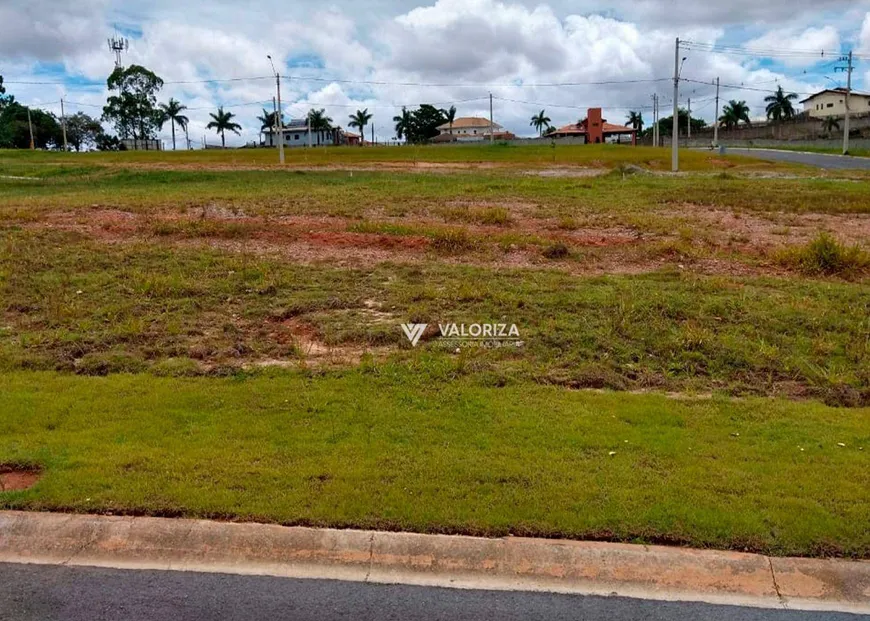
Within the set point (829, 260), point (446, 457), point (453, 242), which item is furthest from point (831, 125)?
point (446, 457)

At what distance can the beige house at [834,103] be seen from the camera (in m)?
91.1

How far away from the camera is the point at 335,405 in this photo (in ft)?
18.4

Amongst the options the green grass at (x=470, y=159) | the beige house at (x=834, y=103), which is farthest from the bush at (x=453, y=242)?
the beige house at (x=834, y=103)

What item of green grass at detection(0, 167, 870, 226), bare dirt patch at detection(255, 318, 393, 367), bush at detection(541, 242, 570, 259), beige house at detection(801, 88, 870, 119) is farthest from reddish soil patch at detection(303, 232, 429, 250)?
beige house at detection(801, 88, 870, 119)

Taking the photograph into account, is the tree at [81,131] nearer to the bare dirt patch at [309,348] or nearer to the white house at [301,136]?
the white house at [301,136]

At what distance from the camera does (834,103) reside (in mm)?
93188

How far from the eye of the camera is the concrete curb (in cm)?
355

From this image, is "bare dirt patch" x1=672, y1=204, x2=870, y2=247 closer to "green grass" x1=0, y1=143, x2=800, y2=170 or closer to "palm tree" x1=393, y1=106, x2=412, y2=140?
"green grass" x1=0, y1=143, x2=800, y2=170

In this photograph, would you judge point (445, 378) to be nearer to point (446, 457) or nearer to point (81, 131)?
point (446, 457)

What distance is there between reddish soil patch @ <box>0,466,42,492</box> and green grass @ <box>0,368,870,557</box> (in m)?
0.10

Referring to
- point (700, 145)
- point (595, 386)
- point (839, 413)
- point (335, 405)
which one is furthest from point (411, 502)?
point (700, 145)

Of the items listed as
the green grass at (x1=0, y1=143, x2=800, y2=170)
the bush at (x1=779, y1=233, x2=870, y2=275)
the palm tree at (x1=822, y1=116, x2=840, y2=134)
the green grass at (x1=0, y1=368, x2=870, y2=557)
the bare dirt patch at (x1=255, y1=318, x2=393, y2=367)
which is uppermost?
the palm tree at (x1=822, y1=116, x2=840, y2=134)

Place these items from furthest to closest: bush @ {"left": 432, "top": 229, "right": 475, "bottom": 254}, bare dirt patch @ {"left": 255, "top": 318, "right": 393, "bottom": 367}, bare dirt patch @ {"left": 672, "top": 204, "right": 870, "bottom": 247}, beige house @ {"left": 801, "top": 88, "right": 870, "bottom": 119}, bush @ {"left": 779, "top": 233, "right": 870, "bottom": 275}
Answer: beige house @ {"left": 801, "top": 88, "right": 870, "bottom": 119}, bare dirt patch @ {"left": 672, "top": 204, "right": 870, "bottom": 247}, bush @ {"left": 432, "top": 229, "right": 475, "bottom": 254}, bush @ {"left": 779, "top": 233, "right": 870, "bottom": 275}, bare dirt patch @ {"left": 255, "top": 318, "right": 393, "bottom": 367}

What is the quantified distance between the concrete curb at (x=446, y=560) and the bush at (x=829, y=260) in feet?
24.9
